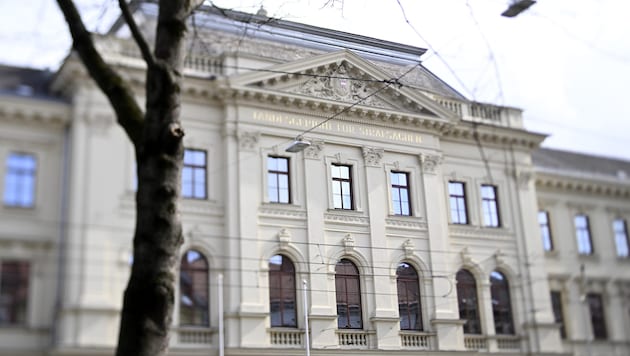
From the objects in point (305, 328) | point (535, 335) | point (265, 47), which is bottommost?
point (305, 328)

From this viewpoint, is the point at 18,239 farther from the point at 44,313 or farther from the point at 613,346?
the point at 613,346

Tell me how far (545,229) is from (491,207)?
11252 mm

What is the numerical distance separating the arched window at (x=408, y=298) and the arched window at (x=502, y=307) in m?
4.00

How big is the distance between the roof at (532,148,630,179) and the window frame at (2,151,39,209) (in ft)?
44.1

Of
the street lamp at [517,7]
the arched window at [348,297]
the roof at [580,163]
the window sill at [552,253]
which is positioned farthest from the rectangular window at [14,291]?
the roof at [580,163]

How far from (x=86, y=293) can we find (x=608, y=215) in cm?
1477

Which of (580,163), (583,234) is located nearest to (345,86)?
(583,234)

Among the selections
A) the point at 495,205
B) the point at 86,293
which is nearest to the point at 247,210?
the point at 495,205

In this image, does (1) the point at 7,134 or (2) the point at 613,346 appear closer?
(1) the point at 7,134

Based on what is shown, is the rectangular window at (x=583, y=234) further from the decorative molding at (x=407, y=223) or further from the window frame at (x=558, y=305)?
the decorative molding at (x=407, y=223)

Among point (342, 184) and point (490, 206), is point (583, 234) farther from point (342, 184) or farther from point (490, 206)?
point (342, 184)

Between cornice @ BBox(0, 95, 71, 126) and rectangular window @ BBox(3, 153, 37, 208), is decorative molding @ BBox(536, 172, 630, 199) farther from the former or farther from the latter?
rectangular window @ BBox(3, 153, 37, 208)

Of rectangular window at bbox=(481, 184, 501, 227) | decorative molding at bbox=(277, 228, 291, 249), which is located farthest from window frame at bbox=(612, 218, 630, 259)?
decorative molding at bbox=(277, 228, 291, 249)

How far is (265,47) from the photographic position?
755 cm
